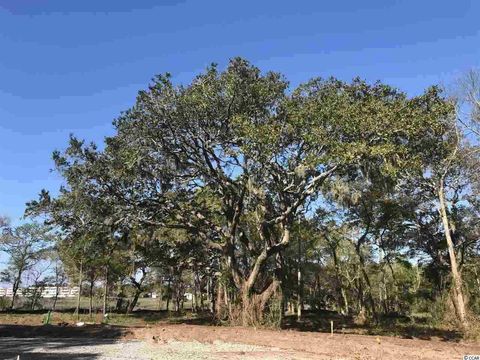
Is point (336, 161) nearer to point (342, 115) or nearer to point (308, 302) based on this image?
point (342, 115)

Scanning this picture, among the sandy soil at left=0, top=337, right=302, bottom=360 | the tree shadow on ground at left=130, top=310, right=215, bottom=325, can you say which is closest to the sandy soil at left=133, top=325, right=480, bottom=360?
the sandy soil at left=0, top=337, right=302, bottom=360

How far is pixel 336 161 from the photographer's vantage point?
1552cm

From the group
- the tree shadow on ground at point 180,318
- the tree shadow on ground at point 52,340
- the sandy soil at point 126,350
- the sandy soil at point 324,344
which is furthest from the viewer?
the tree shadow on ground at point 180,318

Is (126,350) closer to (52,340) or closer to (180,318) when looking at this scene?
(52,340)

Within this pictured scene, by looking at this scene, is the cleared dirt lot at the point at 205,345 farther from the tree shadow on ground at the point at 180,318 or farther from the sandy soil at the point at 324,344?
the tree shadow on ground at the point at 180,318

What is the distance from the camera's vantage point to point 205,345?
44.5 ft

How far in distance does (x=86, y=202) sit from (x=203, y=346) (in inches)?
324

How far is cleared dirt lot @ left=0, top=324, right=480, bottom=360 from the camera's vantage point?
11398 millimetres

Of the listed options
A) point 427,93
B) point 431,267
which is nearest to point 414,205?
point 431,267

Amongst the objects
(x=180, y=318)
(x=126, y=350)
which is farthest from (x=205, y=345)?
(x=180, y=318)

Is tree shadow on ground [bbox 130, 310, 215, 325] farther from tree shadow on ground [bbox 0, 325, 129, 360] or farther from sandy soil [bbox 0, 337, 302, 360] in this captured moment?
sandy soil [bbox 0, 337, 302, 360]

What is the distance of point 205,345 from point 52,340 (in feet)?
17.7

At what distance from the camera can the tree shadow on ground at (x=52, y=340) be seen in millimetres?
11289

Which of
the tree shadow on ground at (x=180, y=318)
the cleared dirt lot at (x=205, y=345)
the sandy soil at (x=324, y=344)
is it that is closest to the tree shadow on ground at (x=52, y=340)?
the cleared dirt lot at (x=205, y=345)
